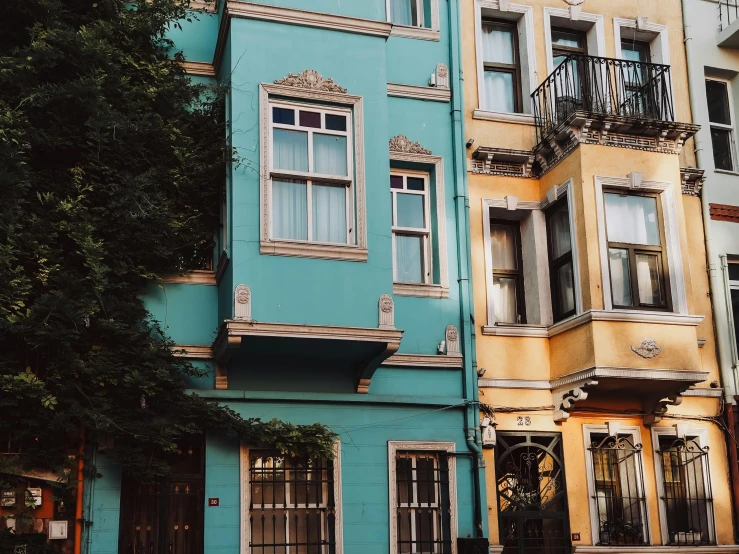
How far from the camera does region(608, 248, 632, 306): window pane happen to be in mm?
14766

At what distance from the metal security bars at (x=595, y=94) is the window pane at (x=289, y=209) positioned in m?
4.12

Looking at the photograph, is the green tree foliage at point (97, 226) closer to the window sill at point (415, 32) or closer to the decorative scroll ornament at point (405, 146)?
the decorative scroll ornament at point (405, 146)

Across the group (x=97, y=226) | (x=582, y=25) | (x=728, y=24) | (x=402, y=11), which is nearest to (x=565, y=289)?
(x=582, y=25)

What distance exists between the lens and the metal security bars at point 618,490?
14508 mm

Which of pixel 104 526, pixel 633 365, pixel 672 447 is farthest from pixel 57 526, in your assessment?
pixel 672 447

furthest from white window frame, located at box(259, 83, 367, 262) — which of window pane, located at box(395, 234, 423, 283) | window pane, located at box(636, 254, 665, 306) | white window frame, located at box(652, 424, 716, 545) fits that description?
white window frame, located at box(652, 424, 716, 545)

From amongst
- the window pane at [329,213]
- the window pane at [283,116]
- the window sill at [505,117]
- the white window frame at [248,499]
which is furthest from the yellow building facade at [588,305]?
the window pane at [283,116]

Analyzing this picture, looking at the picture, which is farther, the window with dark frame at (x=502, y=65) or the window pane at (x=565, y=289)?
the window with dark frame at (x=502, y=65)

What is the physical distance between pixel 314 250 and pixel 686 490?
21.5ft

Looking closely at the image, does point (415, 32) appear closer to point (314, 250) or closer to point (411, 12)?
point (411, 12)

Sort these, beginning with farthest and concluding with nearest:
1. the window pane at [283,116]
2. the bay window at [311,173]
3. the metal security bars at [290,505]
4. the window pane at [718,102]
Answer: the window pane at [718,102]
the window pane at [283,116]
the bay window at [311,173]
the metal security bars at [290,505]

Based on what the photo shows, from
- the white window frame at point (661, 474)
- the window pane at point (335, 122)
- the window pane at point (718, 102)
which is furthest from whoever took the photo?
the window pane at point (718, 102)

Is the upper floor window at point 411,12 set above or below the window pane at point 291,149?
above

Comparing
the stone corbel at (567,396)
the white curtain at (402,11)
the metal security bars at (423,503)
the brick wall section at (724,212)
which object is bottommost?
the metal security bars at (423,503)
